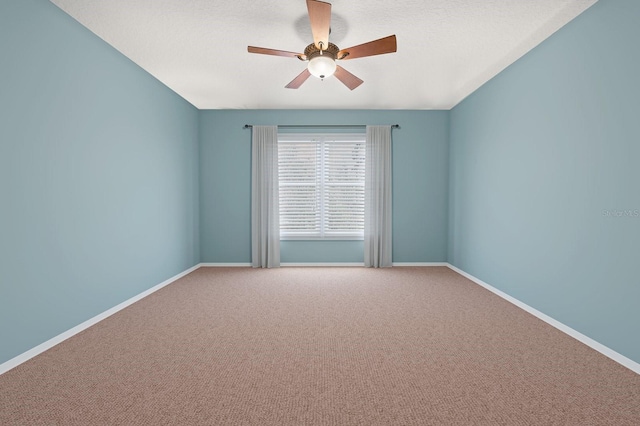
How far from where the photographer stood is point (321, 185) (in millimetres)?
4918

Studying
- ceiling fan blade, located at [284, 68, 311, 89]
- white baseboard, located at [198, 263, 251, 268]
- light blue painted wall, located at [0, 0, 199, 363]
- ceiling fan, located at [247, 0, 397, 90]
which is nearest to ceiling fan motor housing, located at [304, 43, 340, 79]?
ceiling fan, located at [247, 0, 397, 90]

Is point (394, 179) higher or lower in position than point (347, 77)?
lower

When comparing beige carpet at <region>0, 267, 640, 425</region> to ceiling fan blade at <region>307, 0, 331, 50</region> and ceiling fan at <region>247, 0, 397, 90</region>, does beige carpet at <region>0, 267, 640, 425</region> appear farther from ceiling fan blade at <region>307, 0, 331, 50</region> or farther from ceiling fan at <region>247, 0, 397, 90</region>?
ceiling fan blade at <region>307, 0, 331, 50</region>

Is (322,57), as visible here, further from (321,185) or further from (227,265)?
(227,265)

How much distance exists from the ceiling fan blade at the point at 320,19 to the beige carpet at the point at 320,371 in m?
2.38

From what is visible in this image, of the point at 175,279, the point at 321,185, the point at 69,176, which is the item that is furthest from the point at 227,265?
the point at 69,176

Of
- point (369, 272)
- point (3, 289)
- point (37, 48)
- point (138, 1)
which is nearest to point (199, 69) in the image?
point (138, 1)

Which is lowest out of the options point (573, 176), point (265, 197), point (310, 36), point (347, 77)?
point (265, 197)

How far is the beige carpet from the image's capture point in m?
1.46

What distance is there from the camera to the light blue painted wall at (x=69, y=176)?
195 centimetres

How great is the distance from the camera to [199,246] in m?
4.87

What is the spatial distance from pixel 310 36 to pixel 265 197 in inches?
105

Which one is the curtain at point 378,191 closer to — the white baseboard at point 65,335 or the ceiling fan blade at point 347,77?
the ceiling fan blade at point 347,77

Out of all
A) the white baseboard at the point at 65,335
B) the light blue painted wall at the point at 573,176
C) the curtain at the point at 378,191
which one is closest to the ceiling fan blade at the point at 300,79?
the curtain at the point at 378,191
